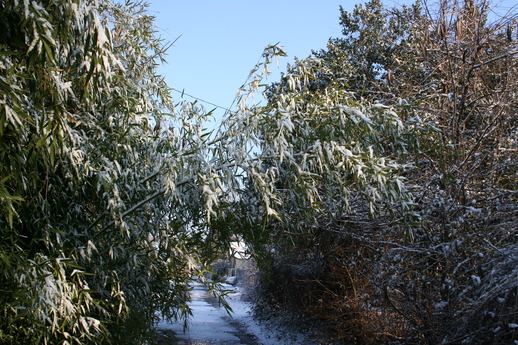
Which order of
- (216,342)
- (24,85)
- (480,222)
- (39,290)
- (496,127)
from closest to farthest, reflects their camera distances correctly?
1. (39,290)
2. (24,85)
3. (480,222)
4. (496,127)
5. (216,342)

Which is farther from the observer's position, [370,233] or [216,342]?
[216,342]

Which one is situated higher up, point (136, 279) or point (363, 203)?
point (363, 203)

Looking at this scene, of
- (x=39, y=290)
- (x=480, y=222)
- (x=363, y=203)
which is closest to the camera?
(x=39, y=290)

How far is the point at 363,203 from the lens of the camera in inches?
240

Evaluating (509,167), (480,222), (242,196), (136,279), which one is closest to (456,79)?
(509,167)

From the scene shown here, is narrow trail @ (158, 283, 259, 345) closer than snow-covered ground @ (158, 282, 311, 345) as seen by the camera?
No

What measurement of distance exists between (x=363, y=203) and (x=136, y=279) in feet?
10.7

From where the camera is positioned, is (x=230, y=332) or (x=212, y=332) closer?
(x=212, y=332)

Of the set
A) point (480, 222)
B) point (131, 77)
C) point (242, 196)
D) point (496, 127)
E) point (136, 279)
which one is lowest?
point (136, 279)

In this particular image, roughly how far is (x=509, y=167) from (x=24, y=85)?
15.5 feet

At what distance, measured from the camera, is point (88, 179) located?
407cm

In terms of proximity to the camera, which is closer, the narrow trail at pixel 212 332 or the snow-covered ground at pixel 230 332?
the snow-covered ground at pixel 230 332

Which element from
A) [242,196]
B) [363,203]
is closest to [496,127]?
[363,203]

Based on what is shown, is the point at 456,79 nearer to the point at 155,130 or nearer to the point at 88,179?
the point at 155,130
